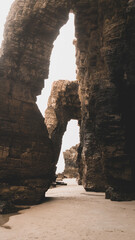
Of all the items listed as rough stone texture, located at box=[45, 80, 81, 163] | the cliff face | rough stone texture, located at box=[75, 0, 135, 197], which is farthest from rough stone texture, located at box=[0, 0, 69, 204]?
rough stone texture, located at box=[45, 80, 81, 163]

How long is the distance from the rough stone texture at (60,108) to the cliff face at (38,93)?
10.7m

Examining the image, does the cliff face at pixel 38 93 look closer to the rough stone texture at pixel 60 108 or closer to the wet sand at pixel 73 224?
the wet sand at pixel 73 224

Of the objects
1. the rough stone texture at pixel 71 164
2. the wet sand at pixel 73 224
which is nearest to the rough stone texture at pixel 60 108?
the wet sand at pixel 73 224

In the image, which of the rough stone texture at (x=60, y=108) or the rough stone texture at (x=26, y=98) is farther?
the rough stone texture at (x=60, y=108)

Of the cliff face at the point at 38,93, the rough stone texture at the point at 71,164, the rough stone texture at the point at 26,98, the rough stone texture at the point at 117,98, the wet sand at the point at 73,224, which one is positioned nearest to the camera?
the wet sand at the point at 73,224

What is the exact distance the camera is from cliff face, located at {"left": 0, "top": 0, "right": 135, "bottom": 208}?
8461 millimetres

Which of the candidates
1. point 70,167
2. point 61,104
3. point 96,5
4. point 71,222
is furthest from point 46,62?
point 70,167

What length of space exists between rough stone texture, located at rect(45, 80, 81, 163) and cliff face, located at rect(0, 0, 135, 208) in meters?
10.7

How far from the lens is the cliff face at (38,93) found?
27.8 ft

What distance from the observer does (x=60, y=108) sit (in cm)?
2228

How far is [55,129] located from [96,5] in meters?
13.0

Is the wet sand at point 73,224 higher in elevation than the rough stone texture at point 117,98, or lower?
lower

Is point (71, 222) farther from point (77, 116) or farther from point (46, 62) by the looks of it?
point (77, 116)

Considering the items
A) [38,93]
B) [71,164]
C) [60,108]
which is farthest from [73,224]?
[71,164]
